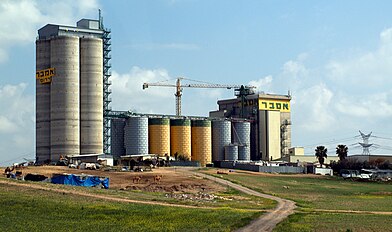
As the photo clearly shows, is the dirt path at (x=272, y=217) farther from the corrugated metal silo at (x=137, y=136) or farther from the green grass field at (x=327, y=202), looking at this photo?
the corrugated metal silo at (x=137, y=136)

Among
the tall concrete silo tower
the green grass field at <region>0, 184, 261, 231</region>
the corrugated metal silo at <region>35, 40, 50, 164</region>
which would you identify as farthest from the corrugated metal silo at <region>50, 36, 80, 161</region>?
the green grass field at <region>0, 184, 261, 231</region>

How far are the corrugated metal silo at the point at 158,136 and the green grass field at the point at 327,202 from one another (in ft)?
138

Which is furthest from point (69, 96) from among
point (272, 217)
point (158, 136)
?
point (272, 217)

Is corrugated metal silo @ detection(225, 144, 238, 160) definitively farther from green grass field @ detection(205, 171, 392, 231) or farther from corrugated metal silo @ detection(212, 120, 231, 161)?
green grass field @ detection(205, 171, 392, 231)

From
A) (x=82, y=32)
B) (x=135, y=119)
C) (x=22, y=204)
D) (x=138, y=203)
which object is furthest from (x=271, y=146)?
(x=22, y=204)

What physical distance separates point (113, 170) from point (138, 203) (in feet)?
181

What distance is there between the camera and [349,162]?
178750 mm

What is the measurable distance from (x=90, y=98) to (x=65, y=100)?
5648 mm

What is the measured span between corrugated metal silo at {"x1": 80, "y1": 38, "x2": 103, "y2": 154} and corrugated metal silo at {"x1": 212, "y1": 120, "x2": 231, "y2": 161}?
134 feet

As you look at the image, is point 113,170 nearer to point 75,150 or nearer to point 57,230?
A: point 75,150

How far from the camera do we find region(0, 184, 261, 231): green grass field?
47531 millimetres

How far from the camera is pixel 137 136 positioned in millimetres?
169375

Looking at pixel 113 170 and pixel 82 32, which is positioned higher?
pixel 82 32

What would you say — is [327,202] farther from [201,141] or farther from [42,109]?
[201,141]
